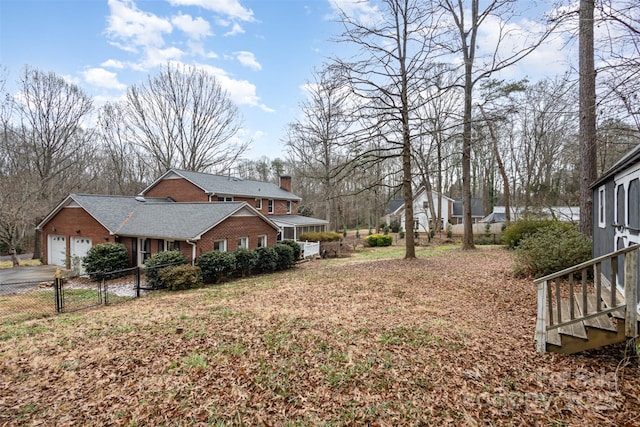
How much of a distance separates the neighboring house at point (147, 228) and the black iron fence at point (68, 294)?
199cm

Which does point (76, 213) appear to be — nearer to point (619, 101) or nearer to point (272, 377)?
point (272, 377)

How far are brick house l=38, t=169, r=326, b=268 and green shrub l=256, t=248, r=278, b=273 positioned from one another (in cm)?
163

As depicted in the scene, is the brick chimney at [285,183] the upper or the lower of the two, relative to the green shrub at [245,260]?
upper

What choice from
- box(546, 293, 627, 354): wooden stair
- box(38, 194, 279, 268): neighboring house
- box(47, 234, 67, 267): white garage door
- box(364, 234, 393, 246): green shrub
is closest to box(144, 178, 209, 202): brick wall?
box(38, 194, 279, 268): neighboring house

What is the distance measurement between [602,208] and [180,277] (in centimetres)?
1490

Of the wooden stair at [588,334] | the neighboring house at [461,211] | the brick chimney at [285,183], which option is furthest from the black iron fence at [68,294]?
the neighboring house at [461,211]

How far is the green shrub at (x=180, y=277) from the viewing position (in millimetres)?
13031

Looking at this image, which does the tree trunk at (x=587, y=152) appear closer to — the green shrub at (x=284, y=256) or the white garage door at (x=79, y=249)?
the green shrub at (x=284, y=256)

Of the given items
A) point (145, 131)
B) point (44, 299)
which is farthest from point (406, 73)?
point (145, 131)

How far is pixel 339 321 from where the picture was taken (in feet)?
Result: 21.8

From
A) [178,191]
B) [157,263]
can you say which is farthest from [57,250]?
[157,263]

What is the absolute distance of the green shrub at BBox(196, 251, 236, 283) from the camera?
46.9 feet

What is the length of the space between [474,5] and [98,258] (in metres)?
24.6

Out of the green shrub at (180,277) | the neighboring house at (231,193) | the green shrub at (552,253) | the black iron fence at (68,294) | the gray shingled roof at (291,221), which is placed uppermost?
the neighboring house at (231,193)
